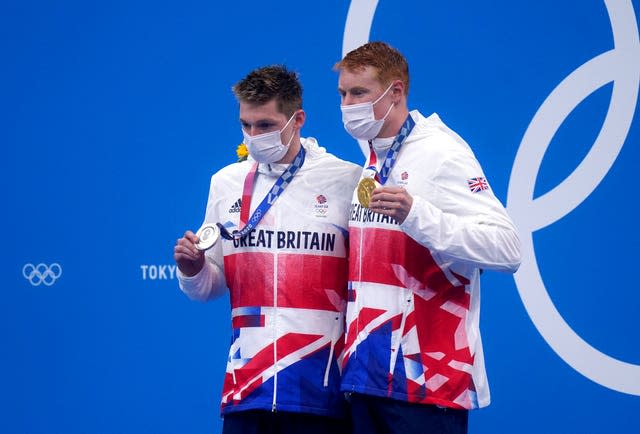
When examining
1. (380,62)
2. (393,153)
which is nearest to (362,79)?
(380,62)

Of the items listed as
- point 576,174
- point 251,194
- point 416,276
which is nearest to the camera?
point 416,276

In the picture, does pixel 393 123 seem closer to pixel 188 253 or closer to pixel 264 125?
pixel 264 125

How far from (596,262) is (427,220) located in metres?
1.81

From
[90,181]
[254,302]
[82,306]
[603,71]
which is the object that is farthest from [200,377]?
[603,71]

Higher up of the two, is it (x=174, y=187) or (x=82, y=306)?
(x=174, y=187)

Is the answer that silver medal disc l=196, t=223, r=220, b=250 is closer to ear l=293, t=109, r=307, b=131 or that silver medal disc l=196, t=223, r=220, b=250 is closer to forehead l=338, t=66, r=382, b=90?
ear l=293, t=109, r=307, b=131

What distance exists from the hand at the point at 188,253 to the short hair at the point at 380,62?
744 millimetres

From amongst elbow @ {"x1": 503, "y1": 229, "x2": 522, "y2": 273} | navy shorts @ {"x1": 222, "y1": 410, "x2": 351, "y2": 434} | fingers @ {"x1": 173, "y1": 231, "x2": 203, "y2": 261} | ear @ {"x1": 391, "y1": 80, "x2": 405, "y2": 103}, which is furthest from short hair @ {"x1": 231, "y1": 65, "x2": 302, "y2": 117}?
navy shorts @ {"x1": 222, "y1": 410, "x2": 351, "y2": 434}

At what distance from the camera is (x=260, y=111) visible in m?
3.25

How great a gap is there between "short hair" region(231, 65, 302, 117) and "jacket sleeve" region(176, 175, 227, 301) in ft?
1.31

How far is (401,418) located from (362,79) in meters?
1.08

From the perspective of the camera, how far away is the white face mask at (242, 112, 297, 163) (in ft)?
10.6

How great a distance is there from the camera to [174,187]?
461cm

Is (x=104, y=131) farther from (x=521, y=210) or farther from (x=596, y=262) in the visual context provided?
(x=596, y=262)
